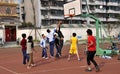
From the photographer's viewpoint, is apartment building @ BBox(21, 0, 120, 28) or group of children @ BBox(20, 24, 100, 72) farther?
apartment building @ BBox(21, 0, 120, 28)

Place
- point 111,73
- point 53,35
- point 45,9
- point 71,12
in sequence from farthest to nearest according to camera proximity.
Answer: point 45,9 → point 71,12 → point 53,35 → point 111,73

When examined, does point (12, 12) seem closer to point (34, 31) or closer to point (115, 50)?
point (34, 31)

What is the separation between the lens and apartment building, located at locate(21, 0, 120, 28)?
75.1m

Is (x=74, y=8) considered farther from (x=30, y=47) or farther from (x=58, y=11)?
(x=58, y=11)

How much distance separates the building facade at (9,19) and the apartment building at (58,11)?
52.0ft

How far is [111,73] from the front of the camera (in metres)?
12.3

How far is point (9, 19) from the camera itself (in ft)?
171

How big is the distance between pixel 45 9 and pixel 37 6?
85.1 inches

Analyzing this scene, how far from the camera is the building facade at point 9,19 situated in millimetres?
51475

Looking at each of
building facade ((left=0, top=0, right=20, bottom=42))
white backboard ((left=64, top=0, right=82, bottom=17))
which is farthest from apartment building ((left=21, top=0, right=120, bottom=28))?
white backboard ((left=64, top=0, right=82, bottom=17))

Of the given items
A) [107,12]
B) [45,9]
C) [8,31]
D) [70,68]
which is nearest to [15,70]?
[70,68]

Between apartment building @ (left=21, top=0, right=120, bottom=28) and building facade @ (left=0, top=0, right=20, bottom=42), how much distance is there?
1584 cm

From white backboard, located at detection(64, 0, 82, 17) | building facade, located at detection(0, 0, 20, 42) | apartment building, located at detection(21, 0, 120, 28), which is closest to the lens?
white backboard, located at detection(64, 0, 82, 17)

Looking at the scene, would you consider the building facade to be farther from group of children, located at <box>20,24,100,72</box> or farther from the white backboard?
group of children, located at <box>20,24,100,72</box>
